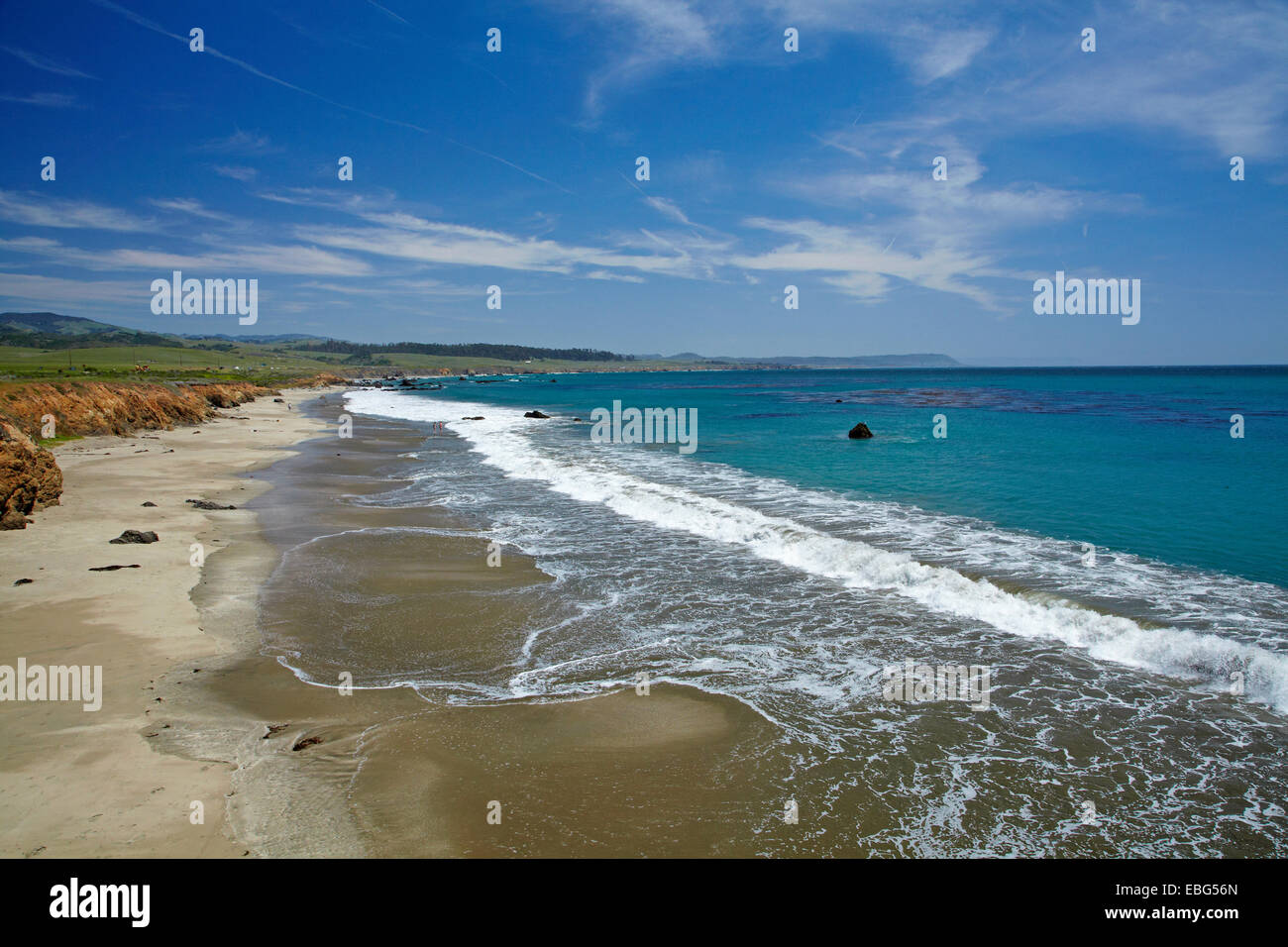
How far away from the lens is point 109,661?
29.4 feet

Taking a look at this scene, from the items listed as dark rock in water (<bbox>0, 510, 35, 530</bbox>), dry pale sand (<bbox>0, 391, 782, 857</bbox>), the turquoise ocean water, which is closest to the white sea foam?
the turquoise ocean water

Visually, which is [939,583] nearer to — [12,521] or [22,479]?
[12,521]

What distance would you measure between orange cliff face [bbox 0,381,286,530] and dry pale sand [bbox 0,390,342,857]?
0.72 metres

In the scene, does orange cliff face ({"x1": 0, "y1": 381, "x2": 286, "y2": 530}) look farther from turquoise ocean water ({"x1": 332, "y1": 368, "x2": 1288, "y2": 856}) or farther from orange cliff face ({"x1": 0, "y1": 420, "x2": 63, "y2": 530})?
turquoise ocean water ({"x1": 332, "y1": 368, "x2": 1288, "y2": 856})

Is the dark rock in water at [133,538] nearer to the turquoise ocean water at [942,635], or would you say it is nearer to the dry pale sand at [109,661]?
the dry pale sand at [109,661]

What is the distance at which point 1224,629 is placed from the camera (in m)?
10.2

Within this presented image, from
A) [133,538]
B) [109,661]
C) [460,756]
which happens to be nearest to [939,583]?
[460,756]

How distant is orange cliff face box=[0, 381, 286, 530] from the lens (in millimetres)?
15992

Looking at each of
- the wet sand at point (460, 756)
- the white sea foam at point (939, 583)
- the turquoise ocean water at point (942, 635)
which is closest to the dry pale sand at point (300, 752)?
the wet sand at point (460, 756)

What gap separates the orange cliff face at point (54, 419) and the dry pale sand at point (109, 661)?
72 cm

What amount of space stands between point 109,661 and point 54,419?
110 ft

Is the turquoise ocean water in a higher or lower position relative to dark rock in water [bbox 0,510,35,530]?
lower
